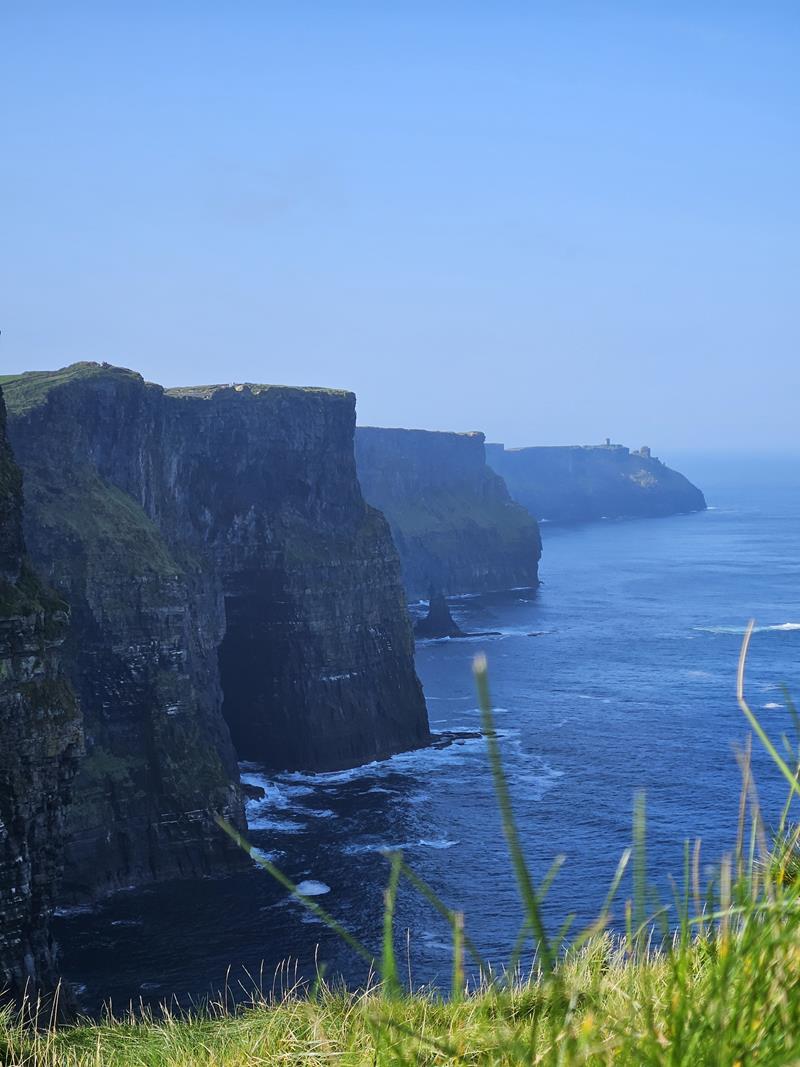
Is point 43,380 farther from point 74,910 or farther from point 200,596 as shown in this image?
point 74,910

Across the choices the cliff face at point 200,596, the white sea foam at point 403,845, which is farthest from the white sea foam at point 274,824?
the white sea foam at point 403,845

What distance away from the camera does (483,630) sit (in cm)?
14462

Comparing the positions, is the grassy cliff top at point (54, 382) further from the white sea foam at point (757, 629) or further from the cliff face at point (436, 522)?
the cliff face at point (436, 522)

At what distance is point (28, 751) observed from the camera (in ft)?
140

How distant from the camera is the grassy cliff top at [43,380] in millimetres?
70750

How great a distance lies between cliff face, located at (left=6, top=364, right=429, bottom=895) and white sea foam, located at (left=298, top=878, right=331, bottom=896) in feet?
19.1

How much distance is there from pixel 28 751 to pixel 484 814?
35960mm

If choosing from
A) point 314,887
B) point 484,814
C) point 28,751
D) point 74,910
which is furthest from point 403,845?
point 28,751

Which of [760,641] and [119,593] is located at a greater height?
[119,593]

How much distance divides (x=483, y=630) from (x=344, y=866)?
3175 inches

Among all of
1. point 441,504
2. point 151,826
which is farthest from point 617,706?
point 441,504

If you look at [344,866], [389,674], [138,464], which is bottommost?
[344,866]

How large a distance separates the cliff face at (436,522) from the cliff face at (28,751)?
426 feet

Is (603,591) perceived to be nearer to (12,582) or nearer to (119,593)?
(119,593)
